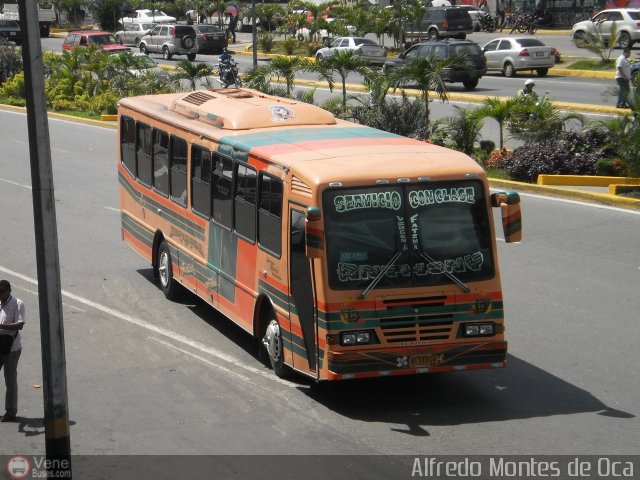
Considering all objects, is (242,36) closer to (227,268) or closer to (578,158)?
(578,158)

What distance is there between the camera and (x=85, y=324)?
13.7 metres

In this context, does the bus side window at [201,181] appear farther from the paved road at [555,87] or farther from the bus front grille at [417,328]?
the paved road at [555,87]

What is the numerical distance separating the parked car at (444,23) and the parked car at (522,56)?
14656 millimetres

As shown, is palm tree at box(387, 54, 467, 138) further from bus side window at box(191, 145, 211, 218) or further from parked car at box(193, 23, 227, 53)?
parked car at box(193, 23, 227, 53)

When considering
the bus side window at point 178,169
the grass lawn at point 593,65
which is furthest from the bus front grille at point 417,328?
the grass lawn at point 593,65

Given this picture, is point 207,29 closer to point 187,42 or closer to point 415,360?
point 187,42

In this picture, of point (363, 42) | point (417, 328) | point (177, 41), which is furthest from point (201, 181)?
point (177, 41)

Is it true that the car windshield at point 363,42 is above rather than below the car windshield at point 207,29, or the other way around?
above

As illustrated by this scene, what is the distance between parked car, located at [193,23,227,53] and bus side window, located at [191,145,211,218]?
5058cm

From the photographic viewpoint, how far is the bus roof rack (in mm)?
12945

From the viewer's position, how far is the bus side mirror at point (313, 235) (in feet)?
31.8

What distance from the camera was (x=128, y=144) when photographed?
16500 mm

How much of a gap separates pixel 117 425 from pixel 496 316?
367 cm

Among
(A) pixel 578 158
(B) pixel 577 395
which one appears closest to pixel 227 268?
(B) pixel 577 395
